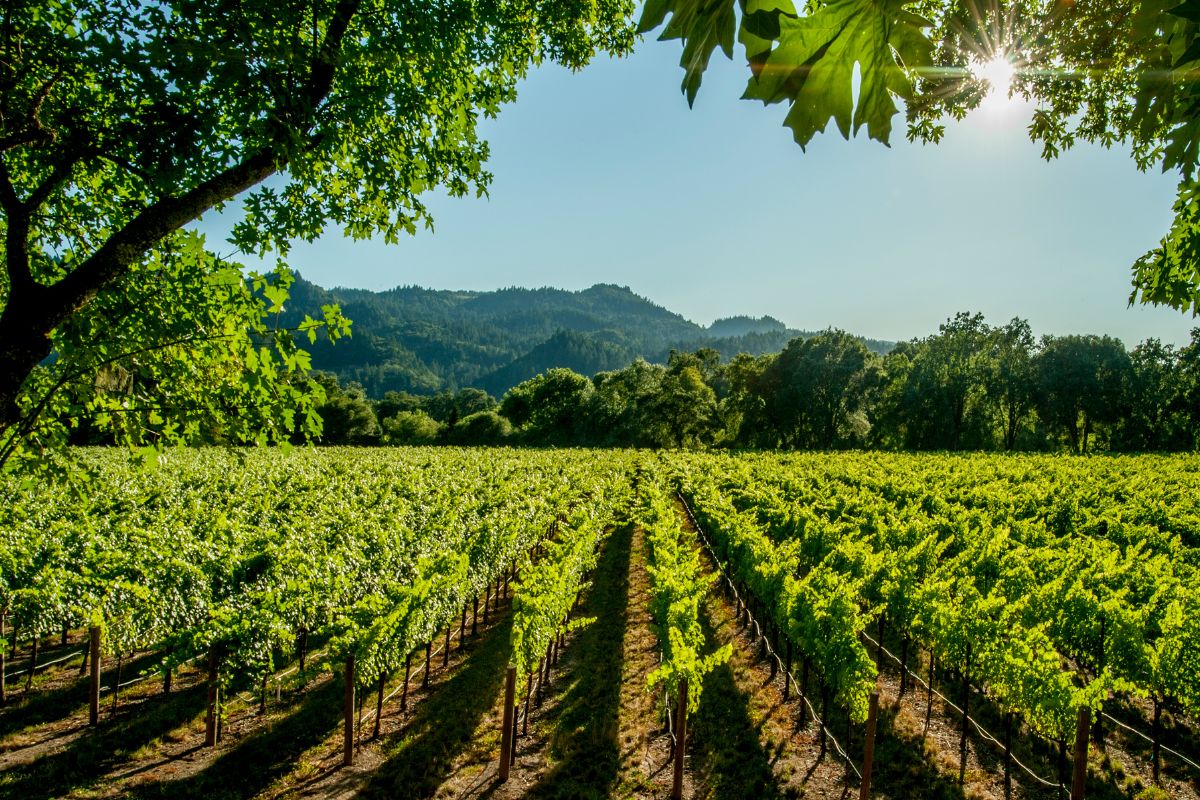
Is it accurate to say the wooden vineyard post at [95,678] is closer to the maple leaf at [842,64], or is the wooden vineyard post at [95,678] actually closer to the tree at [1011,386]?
the maple leaf at [842,64]

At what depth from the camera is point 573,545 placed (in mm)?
12688

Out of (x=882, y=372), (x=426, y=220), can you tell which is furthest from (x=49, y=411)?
(x=882, y=372)

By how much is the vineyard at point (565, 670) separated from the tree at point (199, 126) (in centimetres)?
174

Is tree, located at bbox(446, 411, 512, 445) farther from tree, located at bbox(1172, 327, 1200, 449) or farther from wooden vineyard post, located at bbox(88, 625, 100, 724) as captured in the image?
tree, located at bbox(1172, 327, 1200, 449)

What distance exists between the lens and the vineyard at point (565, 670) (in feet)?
25.8

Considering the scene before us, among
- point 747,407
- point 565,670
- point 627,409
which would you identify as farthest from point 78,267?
point 627,409

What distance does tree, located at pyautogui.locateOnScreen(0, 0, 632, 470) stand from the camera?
2.75m

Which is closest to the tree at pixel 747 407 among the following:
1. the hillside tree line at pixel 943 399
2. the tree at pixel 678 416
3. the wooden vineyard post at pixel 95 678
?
the hillside tree line at pixel 943 399

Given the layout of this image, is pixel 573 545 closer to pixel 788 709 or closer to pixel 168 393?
pixel 788 709

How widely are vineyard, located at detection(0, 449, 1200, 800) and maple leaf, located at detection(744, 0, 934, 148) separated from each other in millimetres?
4473

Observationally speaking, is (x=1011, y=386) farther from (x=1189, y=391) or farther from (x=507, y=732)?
(x=507, y=732)

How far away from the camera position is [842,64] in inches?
46.3

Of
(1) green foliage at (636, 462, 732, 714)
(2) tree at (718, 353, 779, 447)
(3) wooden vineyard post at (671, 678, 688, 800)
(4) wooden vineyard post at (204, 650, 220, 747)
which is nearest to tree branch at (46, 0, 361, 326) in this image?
(1) green foliage at (636, 462, 732, 714)

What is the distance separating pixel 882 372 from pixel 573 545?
61.3m
